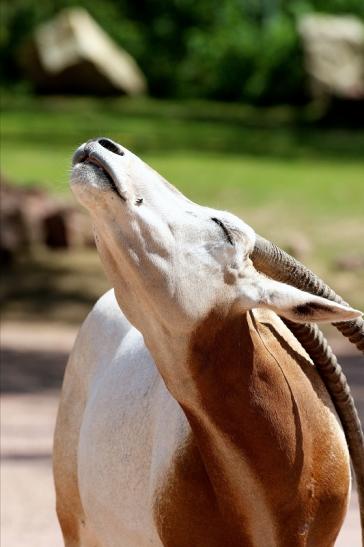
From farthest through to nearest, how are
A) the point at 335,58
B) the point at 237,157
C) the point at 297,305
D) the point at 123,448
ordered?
the point at 335,58 → the point at 237,157 → the point at 123,448 → the point at 297,305

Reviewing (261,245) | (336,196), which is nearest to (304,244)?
(336,196)

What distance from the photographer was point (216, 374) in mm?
3457

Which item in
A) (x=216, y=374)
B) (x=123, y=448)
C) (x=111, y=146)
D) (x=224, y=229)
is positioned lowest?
(x=123, y=448)

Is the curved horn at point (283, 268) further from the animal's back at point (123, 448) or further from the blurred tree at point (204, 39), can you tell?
the blurred tree at point (204, 39)

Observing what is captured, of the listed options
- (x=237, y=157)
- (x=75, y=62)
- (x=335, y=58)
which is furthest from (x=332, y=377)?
(x=75, y=62)

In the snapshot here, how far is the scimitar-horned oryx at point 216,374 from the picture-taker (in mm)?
3367

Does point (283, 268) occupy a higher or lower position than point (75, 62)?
higher

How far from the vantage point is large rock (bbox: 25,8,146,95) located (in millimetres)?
24109

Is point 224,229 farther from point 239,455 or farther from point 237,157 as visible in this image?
point 237,157

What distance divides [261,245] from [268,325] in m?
0.30

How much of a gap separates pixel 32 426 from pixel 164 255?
4233 millimetres

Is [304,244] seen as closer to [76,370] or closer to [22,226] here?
[22,226]

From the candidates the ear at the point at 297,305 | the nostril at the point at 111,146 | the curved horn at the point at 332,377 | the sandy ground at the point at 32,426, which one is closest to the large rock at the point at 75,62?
the sandy ground at the point at 32,426

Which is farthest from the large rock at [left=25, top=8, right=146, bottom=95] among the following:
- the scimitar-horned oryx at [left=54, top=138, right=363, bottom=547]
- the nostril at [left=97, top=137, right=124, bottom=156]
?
the nostril at [left=97, top=137, right=124, bottom=156]
